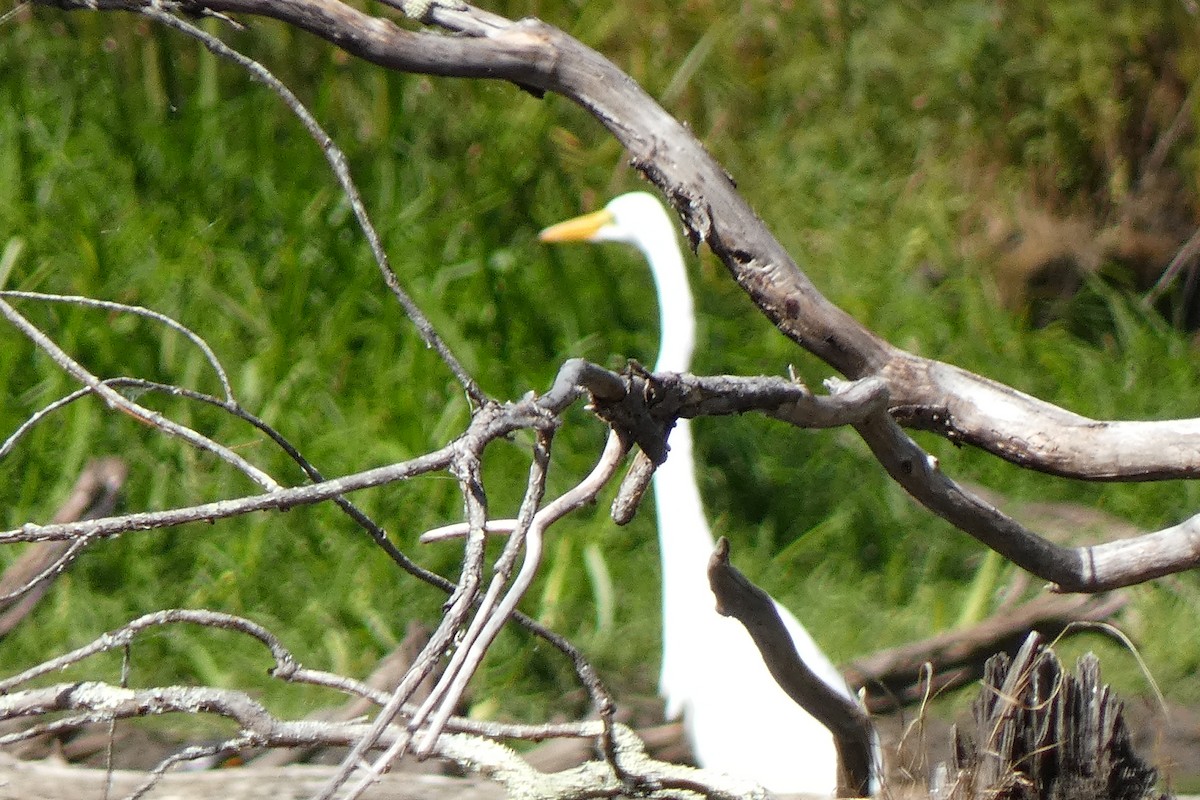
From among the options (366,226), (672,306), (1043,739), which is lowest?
(1043,739)

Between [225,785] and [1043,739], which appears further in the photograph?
[225,785]

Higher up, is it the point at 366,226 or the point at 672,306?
the point at 672,306

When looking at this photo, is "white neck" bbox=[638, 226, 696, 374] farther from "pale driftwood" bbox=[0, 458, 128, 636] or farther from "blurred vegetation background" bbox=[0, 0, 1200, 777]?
"pale driftwood" bbox=[0, 458, 128, 636]

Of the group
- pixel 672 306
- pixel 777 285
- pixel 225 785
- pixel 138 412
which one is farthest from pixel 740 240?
pixel 672 306

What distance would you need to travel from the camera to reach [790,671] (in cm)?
133

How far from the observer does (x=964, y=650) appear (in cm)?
220

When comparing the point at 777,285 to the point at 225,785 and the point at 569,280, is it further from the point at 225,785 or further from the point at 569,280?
the point at 569,280

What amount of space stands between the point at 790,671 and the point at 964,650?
0.95 m

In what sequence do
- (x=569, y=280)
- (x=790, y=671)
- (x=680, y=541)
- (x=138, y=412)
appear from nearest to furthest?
1. (x=138, y=412)
2. (x=790, y=671)
3. (x=680, y=541)
4. (x=569, y=280)

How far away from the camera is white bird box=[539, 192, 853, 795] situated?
2.07 m

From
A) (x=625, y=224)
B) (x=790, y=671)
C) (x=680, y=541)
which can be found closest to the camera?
(x=790, y=671)

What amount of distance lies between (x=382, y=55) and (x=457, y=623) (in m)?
0.61

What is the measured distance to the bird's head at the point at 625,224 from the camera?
259 cm

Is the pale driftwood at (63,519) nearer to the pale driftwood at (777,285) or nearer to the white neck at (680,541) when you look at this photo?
the white neck at (680,541)
